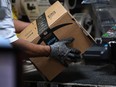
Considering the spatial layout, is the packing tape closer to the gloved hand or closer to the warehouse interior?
the warehouse interior

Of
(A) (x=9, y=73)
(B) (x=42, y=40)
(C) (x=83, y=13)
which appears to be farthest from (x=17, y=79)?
(C) (x=83, y=13)

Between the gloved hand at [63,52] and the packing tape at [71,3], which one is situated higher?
the packing tape at [71,3]

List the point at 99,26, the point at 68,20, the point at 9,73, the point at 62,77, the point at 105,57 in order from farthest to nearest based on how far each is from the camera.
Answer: the point at 99,26 < the point at 105,57 < the point at 62,77 < the point at 68,20 < the point at 9,73

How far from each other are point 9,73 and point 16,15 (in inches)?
86.3

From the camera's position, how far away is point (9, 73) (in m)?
0.30

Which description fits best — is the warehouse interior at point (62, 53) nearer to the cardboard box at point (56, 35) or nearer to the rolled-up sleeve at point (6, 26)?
the cardboard box at point (56, 35)

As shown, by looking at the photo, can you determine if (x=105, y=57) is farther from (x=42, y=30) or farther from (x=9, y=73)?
(x=9, y=73)

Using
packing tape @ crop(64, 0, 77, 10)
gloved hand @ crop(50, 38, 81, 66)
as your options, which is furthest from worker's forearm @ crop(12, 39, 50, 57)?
packing tape @ crop(64, 0, 77, 10)

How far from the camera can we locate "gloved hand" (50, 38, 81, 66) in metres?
1.48

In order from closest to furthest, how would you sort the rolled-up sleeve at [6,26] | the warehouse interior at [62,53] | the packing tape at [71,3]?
the rolled-up sleeve at [6,26] < the warehouse interior at [62,53] < the packing tape at [71,3]

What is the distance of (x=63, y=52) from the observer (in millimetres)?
1490

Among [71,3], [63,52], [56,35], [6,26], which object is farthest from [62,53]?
[71,3]

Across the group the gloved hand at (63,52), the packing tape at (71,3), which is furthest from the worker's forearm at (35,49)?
the packing tape at (71,3)

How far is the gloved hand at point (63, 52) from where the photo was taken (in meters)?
1.48
